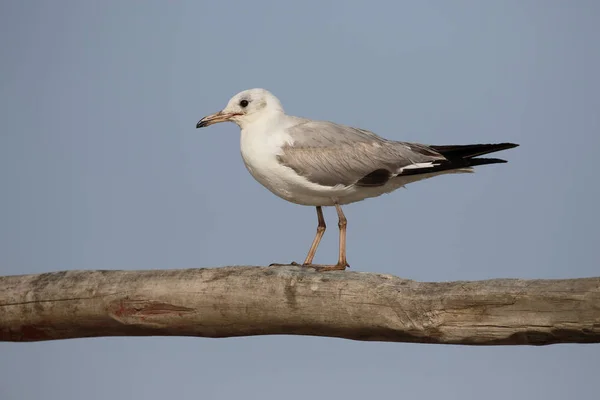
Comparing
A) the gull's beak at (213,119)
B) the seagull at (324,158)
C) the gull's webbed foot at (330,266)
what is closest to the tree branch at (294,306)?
the gull's webbed foot at (330,266)

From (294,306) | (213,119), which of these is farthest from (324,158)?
(294,306)

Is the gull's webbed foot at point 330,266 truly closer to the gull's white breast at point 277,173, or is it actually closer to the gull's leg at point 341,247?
the gull's leg at point 341,247

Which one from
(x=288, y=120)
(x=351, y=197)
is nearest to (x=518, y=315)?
(x=351, y=197)

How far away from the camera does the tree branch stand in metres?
4.60

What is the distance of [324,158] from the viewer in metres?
6.04

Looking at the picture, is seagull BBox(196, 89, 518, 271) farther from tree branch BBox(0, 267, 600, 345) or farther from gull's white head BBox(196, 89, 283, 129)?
tree branch BBox(0, 267, 600, 345)

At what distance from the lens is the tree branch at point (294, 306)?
460 centimetres

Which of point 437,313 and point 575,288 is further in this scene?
point 437,313

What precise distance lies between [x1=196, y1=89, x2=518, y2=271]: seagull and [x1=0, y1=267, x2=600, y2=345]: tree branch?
684 mm

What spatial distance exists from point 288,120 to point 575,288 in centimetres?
237

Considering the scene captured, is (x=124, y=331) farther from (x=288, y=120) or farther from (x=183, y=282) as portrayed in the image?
(x=288, y=120)

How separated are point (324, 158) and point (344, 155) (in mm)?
151

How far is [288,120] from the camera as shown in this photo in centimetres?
626

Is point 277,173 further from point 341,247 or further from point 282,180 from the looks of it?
point 341,247
